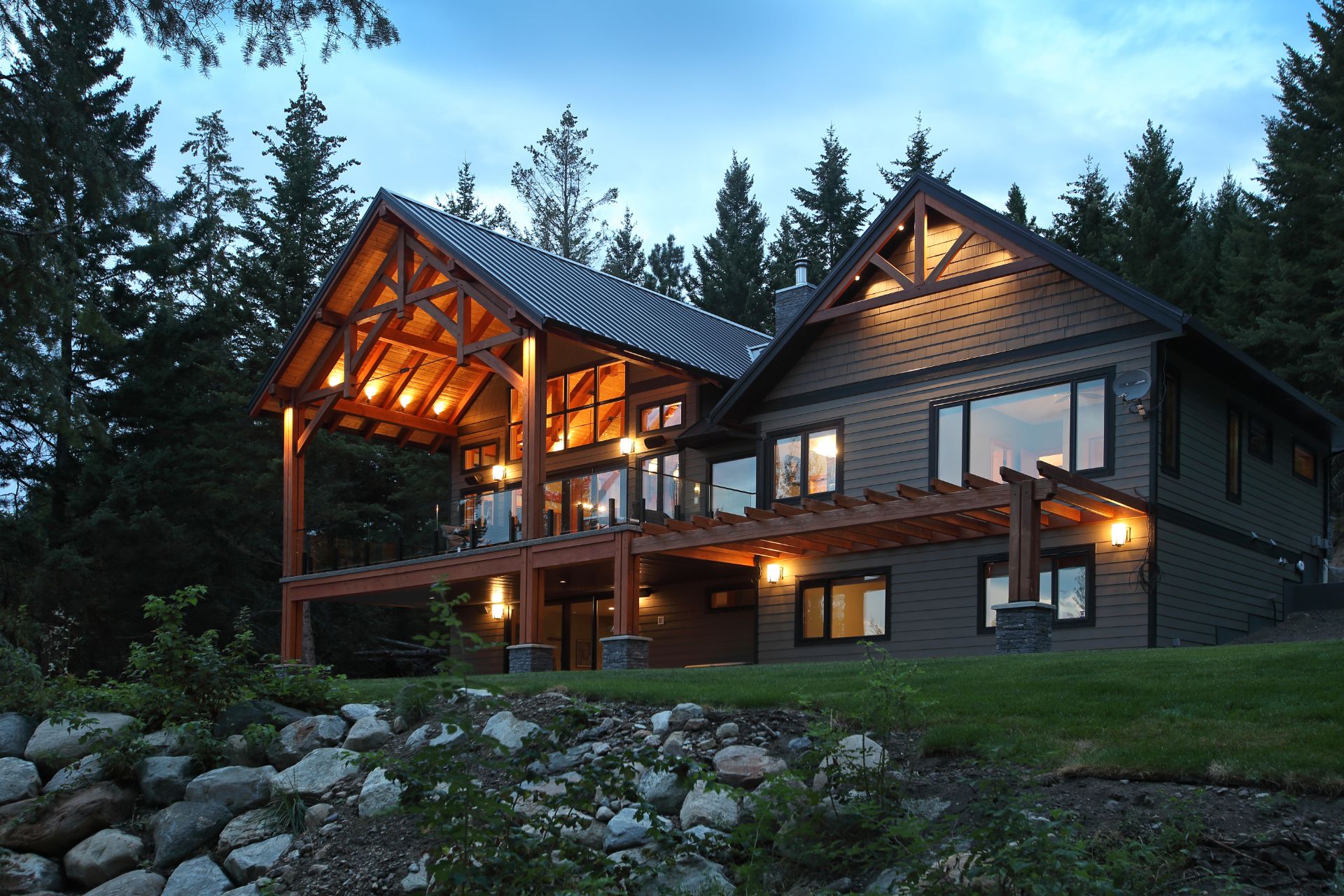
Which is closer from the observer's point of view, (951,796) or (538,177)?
(951,796)

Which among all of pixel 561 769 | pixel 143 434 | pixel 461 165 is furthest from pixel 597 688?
pixel 461 165

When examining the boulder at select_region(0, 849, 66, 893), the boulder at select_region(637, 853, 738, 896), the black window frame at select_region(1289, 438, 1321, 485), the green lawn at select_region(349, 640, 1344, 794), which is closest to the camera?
the boulder at select_region(637, 853, 738, 896)

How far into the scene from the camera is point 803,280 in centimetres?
2452

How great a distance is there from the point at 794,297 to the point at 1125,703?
16097mm

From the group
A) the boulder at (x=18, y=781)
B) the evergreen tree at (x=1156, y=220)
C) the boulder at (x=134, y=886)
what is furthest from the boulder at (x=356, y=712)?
the evergreen tree at (x=1156, y=220)

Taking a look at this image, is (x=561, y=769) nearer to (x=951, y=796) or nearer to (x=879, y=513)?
(x=951, y=796)

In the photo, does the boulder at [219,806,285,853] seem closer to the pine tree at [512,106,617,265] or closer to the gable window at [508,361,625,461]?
the gable window at [508,361,625,461]

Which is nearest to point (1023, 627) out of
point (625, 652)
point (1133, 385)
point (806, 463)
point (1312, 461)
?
point (1133, 385)

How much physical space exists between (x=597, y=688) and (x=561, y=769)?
6.80 feet

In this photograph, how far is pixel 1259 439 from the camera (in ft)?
66.3

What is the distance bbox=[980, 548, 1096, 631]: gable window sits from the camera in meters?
17.3

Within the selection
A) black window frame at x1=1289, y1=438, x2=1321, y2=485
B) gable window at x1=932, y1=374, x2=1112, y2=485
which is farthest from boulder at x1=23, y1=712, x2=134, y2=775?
black window frame at x1=1289, y1=438, x2=1321, y2=485

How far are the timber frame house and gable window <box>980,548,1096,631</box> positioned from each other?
4 cm

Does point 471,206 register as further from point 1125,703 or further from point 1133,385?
point 1125,703
